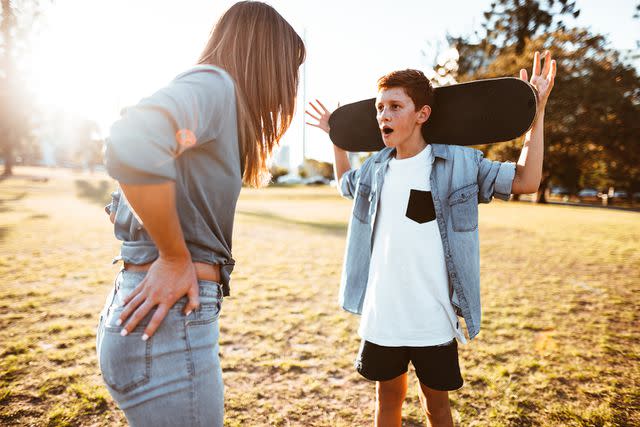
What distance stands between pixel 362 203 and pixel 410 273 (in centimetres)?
55

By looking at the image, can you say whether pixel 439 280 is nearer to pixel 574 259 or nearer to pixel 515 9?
pixel 515 9

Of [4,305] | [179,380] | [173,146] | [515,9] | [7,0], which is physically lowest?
[4,305]

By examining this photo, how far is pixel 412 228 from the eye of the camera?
2070 mm

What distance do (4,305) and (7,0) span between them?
3069cm

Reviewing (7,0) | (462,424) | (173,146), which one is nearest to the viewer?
(173,146)

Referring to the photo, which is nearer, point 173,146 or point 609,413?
point 173,146

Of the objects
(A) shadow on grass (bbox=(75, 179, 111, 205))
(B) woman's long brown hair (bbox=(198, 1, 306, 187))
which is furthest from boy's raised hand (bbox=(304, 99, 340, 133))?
(A) shadow on grass (bbox=(75, 179, 111, 205))

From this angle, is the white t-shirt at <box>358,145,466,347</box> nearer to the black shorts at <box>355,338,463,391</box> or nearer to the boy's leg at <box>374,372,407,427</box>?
the black shorts at <box>355,338,463,391</box>

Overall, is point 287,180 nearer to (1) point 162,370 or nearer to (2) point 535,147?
(2) point 535,147

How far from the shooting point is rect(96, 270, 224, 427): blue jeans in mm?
1102

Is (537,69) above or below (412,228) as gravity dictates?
above

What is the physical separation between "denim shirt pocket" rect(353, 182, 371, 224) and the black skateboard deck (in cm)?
49

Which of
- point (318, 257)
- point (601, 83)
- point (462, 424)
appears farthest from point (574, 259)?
point (462, 424)

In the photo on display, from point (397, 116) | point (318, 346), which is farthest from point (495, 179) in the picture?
point (318, 346)
